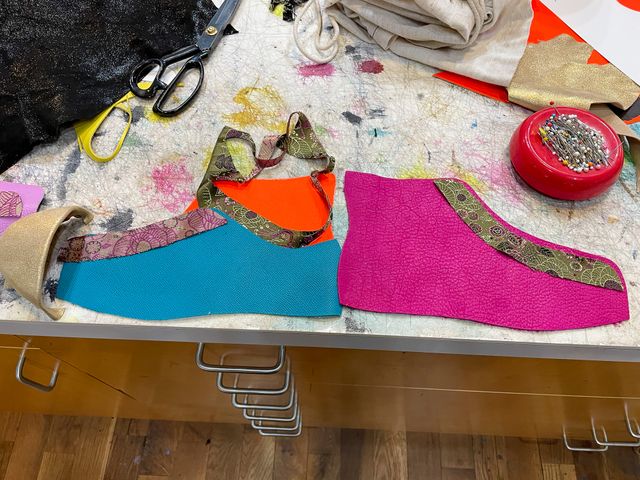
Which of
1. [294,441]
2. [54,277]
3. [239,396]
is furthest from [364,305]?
[294,441]

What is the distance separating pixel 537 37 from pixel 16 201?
0.71 m

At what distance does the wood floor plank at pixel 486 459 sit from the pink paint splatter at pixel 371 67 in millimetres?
827

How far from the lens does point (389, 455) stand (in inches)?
42.8

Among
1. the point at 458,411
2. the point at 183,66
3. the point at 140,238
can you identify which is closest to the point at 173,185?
the point at 140,238

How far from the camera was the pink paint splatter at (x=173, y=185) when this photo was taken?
1.92 feet

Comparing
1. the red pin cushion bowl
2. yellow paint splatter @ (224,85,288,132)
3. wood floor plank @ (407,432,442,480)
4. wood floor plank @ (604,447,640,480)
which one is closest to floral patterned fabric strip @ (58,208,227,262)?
yellow paint splatter @ (224,85,288,132)

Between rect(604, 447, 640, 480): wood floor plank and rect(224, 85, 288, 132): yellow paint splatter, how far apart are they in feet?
3.33

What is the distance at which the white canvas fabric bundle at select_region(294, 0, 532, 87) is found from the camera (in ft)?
2.13

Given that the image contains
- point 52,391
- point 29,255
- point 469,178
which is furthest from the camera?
point 52,391

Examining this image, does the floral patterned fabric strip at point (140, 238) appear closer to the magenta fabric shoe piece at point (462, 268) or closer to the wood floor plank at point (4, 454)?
the magenta fabric shoe piece at point (462, 268)

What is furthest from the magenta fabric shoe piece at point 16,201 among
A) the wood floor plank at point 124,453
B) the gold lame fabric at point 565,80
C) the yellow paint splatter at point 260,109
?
the wood floor plank at point 124,453

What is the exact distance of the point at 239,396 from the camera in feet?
2.83

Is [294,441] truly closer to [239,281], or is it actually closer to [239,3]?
[239,281]

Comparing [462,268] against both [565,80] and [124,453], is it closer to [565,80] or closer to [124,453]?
[565,80]
